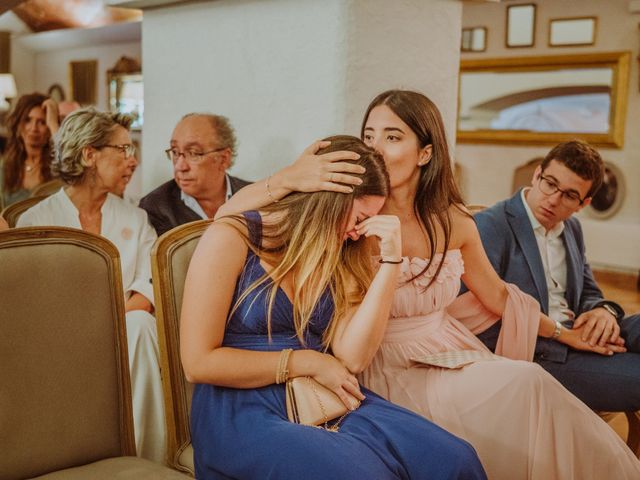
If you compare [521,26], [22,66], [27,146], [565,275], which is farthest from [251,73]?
[22,66]

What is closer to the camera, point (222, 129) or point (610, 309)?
point (610, 309)

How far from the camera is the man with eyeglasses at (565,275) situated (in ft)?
7.93

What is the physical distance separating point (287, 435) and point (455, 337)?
844mm

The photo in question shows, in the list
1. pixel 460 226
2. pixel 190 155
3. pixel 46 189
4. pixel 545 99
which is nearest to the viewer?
pixel 460 226

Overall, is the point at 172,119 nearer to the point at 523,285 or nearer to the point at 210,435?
the point at 523,285

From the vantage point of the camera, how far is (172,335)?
1.82m

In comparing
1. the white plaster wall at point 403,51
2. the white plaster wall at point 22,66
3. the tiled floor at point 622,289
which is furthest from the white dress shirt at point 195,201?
the white plaster wall at point 22,66

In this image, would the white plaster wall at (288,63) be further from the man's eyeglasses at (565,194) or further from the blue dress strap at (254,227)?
the blue dress strap at (254,227)

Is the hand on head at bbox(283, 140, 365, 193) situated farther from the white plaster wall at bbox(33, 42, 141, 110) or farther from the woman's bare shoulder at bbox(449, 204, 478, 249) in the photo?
the white plaster wall at bbox(33, 42, 141, 110)

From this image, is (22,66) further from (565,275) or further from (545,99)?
(565,275)

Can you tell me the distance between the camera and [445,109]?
Answer: 2744 millimetres

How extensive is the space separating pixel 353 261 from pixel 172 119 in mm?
1441

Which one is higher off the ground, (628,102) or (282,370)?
(628,102)

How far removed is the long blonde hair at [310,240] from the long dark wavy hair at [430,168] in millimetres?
319
